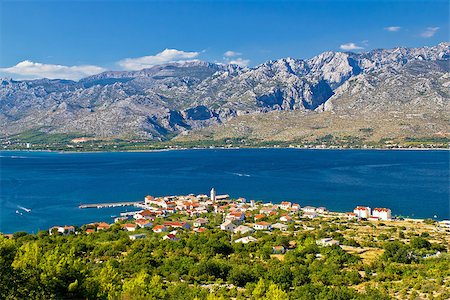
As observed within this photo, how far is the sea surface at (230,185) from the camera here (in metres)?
62.9

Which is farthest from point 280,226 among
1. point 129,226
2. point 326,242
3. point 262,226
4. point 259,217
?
point 129,226

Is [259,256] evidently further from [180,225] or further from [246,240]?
[180,225]

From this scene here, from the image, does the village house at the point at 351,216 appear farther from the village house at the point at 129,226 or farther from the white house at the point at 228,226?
the village house at the point at 129,226

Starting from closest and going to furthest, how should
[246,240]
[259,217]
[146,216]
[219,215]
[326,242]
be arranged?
[326,242] → [246,240] → [259,217] → [146,216] → [219,215]

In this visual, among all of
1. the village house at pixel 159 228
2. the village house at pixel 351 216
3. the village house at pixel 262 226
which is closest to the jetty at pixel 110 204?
the village house at pixel 159 228

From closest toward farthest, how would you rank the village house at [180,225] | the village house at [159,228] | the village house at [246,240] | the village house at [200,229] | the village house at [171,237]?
the village house at [246,240]
the village house at [171,237]
the village house at [200,229]
the village house at [159,228]
the village house at [180,225]

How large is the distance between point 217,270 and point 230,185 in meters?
62.1

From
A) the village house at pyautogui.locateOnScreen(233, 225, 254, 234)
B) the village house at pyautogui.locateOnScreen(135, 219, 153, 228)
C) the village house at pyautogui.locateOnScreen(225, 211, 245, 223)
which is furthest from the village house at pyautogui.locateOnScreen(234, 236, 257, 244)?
the village house at pyautogui.locateOnScreen(135, 219, 153, 228)

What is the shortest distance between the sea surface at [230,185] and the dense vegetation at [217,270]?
82.2 feet

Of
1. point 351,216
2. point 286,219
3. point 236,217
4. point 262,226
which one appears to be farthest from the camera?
point 351,216

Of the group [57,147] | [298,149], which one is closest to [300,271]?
[298,149]

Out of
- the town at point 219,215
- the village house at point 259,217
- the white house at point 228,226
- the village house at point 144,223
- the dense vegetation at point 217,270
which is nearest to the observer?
the dense vegetation at point 217,270

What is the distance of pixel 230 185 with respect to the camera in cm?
8794

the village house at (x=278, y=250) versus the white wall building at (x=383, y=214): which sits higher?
the village house at (x=278, y=250)
